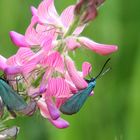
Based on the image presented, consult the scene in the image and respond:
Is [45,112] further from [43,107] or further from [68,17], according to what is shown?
[68,17]

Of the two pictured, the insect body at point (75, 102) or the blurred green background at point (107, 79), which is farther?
the blurred green background at point (107, 79)

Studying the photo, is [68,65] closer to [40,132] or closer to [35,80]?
[35,80]

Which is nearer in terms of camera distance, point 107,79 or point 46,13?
point 46,13

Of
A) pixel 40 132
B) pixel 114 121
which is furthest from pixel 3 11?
pixel 114 121

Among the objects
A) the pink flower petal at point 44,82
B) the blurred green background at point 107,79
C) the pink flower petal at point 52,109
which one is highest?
the pink flower petal at point 44,82

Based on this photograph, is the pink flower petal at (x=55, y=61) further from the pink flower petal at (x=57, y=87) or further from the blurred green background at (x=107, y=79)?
the blurred green background at (x=107, y=79)

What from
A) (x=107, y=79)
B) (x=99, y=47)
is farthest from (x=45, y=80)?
(x=107, y=79)

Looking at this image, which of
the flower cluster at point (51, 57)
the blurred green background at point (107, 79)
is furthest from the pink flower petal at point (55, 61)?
the blurred green background at point (107, 79)
